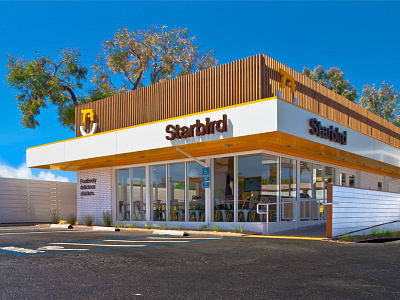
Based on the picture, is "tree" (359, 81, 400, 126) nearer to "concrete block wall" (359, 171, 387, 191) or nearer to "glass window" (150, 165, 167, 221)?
"concrete block wall" (359, 171, 387, 191)

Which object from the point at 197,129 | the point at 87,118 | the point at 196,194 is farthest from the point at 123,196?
the point at 197,129

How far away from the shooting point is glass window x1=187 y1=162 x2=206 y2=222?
15992mm

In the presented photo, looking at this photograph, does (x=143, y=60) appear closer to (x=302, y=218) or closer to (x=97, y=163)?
(x=97, y=163)

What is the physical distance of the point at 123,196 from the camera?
19.2 metres

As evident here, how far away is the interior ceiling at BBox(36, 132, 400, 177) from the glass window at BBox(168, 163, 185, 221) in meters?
0.54

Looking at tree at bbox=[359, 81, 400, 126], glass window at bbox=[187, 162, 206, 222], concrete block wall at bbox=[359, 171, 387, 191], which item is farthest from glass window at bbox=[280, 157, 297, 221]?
tree at bbox=[359, 81, 400, 126]

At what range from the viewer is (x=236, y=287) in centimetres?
503

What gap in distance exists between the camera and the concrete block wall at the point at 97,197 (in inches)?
775

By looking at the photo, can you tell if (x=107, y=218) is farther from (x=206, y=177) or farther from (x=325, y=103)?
(x=325, y=103)

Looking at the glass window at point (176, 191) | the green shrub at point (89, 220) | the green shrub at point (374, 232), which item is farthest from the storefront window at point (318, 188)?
the green shrub at point (89, 220)

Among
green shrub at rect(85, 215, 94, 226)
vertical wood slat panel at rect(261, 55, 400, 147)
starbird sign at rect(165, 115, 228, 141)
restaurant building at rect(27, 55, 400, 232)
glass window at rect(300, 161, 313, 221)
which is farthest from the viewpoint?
green shrub at rect(85, 215, 94, 226)

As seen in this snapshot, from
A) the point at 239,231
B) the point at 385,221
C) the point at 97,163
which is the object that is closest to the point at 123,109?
the point at 97,163

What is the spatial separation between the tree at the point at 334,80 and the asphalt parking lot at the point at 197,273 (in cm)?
3588

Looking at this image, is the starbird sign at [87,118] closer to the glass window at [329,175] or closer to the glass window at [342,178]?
the glass window at [329,175]
